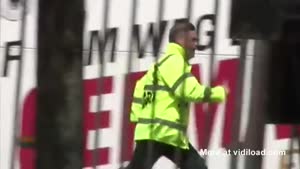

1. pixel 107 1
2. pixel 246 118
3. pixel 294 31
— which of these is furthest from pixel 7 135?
pixel 294 31

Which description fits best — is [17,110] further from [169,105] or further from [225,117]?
[225,117]

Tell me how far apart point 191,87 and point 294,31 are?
2.64ft

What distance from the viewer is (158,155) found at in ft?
12.0

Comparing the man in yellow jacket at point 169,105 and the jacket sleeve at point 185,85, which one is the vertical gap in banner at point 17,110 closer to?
the man in yellow jacket at point 169,105

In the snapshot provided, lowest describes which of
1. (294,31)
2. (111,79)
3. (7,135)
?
(7,135)

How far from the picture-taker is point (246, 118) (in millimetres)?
3160

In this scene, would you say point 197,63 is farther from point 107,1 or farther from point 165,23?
point 107,1

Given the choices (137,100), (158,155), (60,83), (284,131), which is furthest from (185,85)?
(60,83)

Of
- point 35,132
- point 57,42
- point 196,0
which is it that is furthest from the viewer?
point 196,0

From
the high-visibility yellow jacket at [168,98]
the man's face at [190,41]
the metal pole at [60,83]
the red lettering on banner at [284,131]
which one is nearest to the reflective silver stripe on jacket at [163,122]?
the high-visibility yellow jacket at [168,98]

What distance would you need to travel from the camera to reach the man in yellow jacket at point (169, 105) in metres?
3.57

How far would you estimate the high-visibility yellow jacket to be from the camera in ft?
11.7

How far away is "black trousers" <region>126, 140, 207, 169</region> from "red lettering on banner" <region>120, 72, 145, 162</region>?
5cm

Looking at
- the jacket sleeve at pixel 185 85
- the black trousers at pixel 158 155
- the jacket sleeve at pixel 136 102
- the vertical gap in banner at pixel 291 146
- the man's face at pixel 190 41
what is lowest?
→ the black trousers at pixel 158 155
